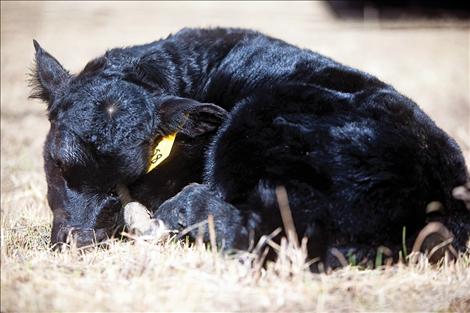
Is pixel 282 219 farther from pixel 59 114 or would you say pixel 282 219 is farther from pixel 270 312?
pixel 59 114

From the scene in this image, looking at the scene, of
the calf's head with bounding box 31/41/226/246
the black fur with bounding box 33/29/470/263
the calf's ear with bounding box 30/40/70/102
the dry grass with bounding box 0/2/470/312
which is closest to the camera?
the dry grass with bounding box 0/2/470/312

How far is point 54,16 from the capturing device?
1369 centimetres

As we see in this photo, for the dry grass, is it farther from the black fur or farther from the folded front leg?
the black fur

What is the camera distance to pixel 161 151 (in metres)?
4.21

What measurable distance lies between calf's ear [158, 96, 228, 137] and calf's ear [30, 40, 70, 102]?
80cm

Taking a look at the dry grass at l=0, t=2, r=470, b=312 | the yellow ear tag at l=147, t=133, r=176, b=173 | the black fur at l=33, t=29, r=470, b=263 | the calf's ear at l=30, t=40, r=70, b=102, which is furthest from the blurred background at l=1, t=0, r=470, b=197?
the yellow ear tag at l=147, t=133, r=176, b=173

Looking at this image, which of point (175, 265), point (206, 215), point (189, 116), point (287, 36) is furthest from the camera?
point (287, 36)

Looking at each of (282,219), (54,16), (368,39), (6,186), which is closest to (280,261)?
(282,219)

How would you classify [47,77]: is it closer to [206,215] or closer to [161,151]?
[161,151]

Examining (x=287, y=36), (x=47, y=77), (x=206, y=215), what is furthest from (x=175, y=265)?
(x=287, y=36)

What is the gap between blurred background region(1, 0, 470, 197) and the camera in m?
9.41

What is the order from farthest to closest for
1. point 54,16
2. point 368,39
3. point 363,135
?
point 54,16
point 368,39
point 363,135

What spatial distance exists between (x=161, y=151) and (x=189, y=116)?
0.29m

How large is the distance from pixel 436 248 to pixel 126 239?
1980 mm
